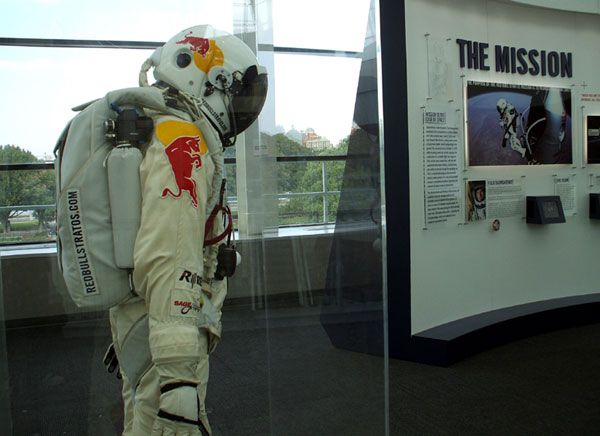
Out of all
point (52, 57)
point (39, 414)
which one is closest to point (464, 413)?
point (39, 414)

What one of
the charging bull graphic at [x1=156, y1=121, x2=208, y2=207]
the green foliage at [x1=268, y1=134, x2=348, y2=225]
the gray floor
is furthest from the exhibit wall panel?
the charging bull graphic at [x1=156, y1=121, x2=208, y2=207]

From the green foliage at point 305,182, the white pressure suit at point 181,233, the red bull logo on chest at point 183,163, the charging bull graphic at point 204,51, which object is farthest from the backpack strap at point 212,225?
the green foliage at point 305,182

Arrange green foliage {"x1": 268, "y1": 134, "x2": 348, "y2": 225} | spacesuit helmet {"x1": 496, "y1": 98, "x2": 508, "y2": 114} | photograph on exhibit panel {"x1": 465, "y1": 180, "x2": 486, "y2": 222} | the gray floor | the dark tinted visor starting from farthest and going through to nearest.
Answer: spacesuit helmet {"x1": 496, "y1": 98, "x2": 508, "y2": 114}
photograph on exhibit panel {"x1": 465, "y1": 180, "x2": 486, "y2": 222}
green foliage {"x1": 268, "y1": 134, "x2": 348, "y2": 225}
the gray floor
the dark tinted visor

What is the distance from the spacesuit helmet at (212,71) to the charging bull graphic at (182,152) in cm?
21

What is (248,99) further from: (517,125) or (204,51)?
(517,125)

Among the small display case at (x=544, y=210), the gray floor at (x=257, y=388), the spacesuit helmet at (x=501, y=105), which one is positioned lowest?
the gray floor at (x=257, y=388)

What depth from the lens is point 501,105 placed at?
5.12m

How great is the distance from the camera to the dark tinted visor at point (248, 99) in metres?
1.97

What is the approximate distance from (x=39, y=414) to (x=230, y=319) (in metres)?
0.82

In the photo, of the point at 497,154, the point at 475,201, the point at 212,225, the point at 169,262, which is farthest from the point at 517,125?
the point at 169,262

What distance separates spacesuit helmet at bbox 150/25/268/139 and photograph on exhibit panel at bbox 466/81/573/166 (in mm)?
3271

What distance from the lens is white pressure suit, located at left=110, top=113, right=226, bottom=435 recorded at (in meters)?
1.49

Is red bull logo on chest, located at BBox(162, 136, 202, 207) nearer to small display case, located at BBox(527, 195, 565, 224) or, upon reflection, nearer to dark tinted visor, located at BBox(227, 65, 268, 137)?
dark tinted visor, located at BBox(227, 65, 268, 137)

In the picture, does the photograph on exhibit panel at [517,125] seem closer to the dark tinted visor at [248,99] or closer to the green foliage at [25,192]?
the dark tinted visor at [248,99]
